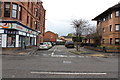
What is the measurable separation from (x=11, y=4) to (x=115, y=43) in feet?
63.7

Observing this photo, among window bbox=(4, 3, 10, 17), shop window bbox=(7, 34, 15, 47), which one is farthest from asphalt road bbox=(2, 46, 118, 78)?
window bbox=(4, 3, 10, 17)

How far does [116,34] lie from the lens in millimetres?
22109

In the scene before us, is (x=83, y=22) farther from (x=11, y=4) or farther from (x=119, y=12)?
(x=11, y=4)

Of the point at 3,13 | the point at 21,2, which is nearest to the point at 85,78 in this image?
the point at 3,13

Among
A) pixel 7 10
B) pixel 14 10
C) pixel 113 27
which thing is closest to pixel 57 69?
pixel 14 10

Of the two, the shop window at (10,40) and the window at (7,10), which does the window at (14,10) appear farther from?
the shop window at (10,40)

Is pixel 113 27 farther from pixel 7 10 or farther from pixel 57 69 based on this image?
pixel 7 10

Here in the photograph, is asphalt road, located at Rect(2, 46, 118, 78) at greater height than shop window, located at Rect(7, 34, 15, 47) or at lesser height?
lesser

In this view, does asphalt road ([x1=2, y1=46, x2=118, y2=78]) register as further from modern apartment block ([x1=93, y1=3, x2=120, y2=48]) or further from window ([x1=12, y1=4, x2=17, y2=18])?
modern apartment block ([x1=93, y1=3, x2=120, y2=48])

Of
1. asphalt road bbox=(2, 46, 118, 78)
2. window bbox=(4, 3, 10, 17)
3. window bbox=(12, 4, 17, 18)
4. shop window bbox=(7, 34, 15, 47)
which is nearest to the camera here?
asphalt road bbox=(2, 46, 118, 78)

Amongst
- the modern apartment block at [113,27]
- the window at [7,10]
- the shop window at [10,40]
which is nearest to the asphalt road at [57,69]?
the shop window at [10,40]

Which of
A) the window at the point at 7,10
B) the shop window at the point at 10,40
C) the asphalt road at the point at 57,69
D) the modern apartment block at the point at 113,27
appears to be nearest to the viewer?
the asphalt road at the point at 57,69

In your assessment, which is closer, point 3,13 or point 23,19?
point 3,13

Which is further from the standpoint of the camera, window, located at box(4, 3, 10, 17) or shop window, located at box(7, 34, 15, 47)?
window, located at box(4, 3, 10, 17)
